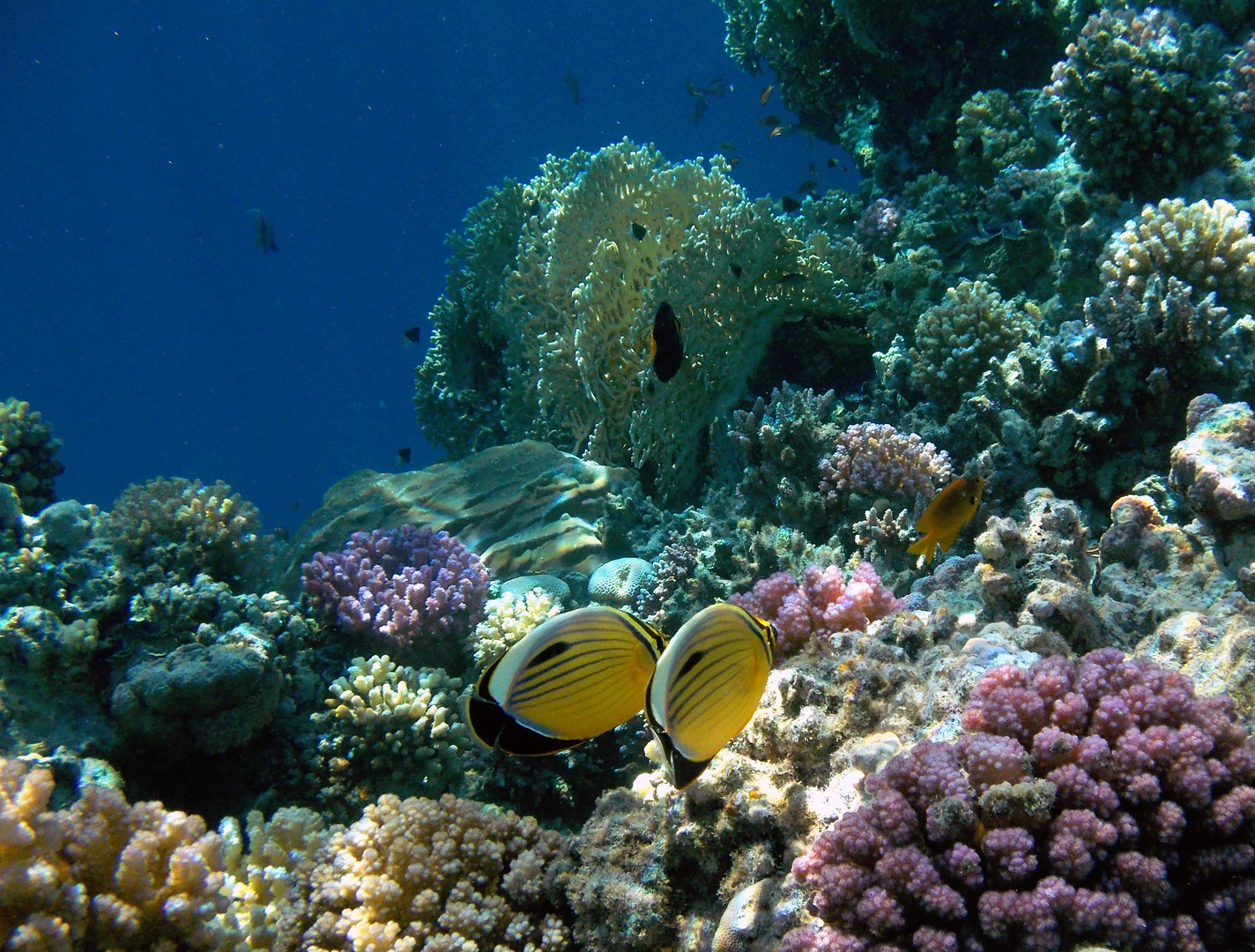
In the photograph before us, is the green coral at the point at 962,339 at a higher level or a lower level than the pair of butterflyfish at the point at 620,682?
higher

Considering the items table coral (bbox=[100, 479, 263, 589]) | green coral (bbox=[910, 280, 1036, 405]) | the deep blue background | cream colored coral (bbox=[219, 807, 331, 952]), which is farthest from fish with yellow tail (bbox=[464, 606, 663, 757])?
the deep blue background

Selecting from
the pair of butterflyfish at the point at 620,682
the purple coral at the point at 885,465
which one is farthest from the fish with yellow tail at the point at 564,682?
the purple coral at the point at 885,465

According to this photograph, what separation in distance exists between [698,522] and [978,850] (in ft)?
12.7

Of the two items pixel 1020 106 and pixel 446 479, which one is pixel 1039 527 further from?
pixel 1020 106

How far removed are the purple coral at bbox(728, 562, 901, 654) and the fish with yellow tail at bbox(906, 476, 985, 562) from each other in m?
0.32

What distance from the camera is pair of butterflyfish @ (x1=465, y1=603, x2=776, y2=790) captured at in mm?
1555

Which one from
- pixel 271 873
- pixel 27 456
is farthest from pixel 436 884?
pixel 27 456

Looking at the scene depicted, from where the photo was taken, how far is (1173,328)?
4043 millimetres

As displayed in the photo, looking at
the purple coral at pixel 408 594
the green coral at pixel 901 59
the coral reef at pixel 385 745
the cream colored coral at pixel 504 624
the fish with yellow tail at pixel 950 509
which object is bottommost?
the fish with yellow tail at pixel 950 509

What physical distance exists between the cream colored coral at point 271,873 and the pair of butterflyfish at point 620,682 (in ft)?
5.71

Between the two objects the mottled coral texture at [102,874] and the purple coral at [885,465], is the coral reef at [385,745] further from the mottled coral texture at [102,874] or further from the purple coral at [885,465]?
the purple coral at [885,465]

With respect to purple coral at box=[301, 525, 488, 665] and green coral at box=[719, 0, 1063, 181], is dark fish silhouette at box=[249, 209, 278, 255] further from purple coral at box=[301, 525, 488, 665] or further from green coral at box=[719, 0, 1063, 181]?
purple coral at box=[301, 525, 488, 665]

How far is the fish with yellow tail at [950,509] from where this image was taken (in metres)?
3.22

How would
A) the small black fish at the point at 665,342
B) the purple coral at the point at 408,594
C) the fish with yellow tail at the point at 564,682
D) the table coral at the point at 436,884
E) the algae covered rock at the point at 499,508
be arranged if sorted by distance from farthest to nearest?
the algae covered rock at the point at 499,508 → the purple coral at the point at 408,594 → the small black fish at the point at 665,342 → the table coral at the point at 436,884 → the fish with yellow tail at the point at 564,682
